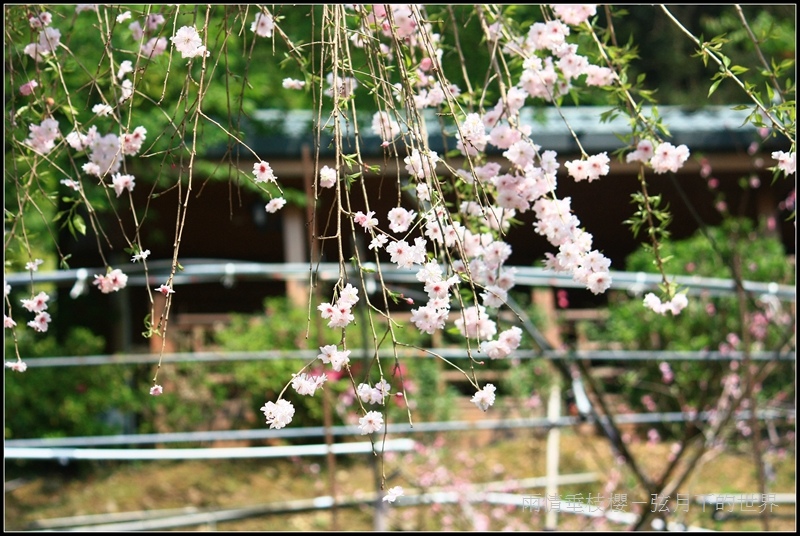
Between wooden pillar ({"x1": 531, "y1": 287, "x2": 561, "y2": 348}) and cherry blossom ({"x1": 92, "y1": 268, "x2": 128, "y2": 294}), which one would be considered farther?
wooden pillar ({"x1": 531, "y1": 287, "x2": 561, "y2": 348})

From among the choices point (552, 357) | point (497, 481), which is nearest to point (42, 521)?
point (497, 481)

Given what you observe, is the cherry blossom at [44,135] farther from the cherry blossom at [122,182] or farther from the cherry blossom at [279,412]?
the cherry blossom at [279,412]

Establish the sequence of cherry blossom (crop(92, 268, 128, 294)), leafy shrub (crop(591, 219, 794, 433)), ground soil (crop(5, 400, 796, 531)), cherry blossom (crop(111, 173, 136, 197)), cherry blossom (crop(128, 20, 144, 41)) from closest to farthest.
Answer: cherry blossom (crop(92, 268, 128, 294)), cherry blossom (crop(111, 173, 136, 197)), cherry blossom (crop(128, 20, 144, 41)), ground soil (crop(5, 400, 796, 531)), leafy shrub (crop(591, 219, 794, 433))

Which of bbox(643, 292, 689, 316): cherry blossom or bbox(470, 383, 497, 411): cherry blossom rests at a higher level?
bbox(643, 292, 689, 316): cherry blossom

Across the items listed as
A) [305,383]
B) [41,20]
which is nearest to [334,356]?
[305,383]

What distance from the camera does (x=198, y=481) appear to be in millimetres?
5238

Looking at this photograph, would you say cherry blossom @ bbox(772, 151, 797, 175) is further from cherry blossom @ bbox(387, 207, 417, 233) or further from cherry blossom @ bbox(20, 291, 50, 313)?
cherry blossom @ bbox(20, 291, 50, 313)

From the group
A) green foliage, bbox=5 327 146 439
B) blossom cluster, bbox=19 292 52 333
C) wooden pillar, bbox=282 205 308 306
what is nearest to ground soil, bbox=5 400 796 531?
green foliage, bbox=5 327 146 439

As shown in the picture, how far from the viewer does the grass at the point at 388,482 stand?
451cm

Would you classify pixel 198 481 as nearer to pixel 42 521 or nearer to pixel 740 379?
pixel 42 521

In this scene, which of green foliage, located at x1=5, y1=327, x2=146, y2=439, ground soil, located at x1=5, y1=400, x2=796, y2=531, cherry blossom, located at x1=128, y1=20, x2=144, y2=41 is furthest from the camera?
green foliage, located at x1=5, y1=327, x2=146, y2=439

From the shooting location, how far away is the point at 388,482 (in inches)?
176

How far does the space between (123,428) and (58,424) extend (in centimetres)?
44

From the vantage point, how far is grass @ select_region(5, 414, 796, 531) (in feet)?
14.8
